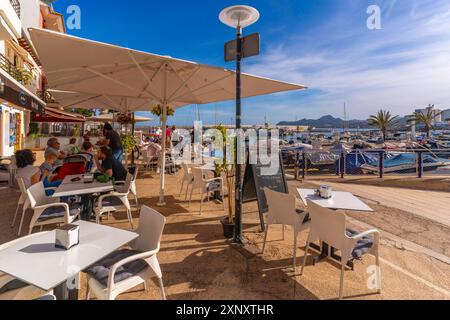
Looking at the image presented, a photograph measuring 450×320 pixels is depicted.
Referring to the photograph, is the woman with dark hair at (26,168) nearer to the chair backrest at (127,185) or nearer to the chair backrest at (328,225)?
the chair backrest at (127,185)

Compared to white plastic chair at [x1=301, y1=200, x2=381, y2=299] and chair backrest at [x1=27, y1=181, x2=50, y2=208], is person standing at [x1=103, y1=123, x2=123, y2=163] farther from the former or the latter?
white plastic chair at [x1=301, y1=200, x2=381, y2=299]

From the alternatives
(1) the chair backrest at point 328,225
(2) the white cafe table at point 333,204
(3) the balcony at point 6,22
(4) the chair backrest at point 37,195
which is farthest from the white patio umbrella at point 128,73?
(3) the balcony at point 6,22

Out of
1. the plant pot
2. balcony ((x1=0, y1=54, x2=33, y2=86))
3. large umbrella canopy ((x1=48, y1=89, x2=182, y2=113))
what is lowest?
the plant pot

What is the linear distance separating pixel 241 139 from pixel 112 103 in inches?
284

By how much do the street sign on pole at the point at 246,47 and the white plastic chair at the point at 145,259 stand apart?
2368 millimetres

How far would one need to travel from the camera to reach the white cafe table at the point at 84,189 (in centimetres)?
359

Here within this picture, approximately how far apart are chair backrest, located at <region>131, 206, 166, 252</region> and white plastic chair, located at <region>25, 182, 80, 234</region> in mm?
1594

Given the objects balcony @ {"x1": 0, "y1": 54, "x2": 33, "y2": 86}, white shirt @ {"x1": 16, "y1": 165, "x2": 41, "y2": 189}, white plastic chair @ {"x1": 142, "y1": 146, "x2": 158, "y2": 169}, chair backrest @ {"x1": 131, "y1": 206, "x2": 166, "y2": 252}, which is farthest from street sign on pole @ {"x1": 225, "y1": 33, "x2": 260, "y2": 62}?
balcony @ {"x1": 0, "y1": 54, "x2": 33, "y2": 86}

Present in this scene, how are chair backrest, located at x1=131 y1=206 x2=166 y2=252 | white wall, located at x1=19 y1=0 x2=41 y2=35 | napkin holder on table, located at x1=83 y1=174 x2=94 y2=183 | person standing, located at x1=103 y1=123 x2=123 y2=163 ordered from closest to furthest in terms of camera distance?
chair backrest, located at x1=131 y1=206 x2=166 y2=252, napkin holder on table, located at x1=83 y1=174 x2=94 y2=183, person standing, located at x1=103 y1=123 x2=123 y2=163, white wall, located at x1=19 y1=0 x2=41 y2=35

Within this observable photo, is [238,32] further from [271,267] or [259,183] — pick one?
[271,267]

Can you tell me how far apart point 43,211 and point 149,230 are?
222 cm

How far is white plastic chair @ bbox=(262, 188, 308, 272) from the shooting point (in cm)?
308

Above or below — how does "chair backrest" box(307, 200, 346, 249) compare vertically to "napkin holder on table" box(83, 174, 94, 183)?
below

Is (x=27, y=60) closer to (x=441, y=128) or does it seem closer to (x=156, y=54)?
(x=156, y=54)
